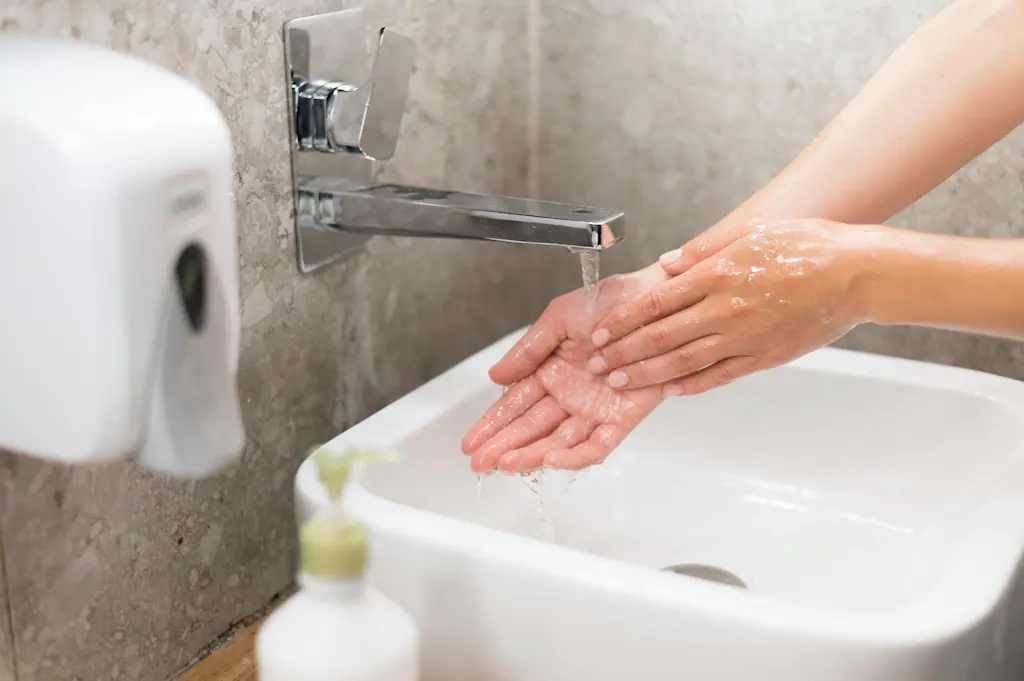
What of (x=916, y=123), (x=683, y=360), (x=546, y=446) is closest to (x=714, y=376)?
(x=683, y=360)

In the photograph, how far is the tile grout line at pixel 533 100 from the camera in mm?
1082

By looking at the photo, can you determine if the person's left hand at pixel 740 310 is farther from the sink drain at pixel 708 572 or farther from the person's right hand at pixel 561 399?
the sink drain at pixel 708 572

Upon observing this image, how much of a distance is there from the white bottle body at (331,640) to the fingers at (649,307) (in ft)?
1.17

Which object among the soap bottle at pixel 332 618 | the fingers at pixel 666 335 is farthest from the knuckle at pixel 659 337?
the soap bottle at pixel 332 618

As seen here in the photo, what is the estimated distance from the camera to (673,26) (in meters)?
1.03

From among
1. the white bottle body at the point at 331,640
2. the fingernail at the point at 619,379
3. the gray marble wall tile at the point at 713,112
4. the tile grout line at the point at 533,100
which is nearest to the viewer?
the white bottle body at the point at 331,640

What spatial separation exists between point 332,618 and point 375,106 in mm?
382

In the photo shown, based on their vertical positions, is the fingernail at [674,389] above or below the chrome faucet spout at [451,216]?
below

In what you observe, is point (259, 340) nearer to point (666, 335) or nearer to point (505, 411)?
point (505, 411)

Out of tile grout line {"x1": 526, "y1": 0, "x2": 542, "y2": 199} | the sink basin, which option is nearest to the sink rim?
the sink basin

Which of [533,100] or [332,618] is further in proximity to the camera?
[533,100]

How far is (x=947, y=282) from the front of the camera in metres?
0.71

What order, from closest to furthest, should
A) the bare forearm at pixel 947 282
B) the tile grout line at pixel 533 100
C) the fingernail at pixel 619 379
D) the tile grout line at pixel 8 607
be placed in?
1. the tile grout line at pixel 8 607
2. the bare forearm at pixel 947 282
3. the fingernail at pixel 619 379
4. the tile grout line at pixel 533 100

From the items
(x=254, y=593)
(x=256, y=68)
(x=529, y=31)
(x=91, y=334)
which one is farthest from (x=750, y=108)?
(x=91, y=334)
